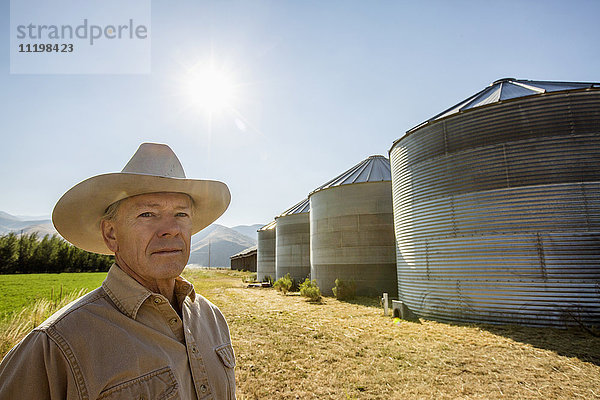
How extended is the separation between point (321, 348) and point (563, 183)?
8396mm

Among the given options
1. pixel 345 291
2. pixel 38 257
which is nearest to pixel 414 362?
pixel 345 291

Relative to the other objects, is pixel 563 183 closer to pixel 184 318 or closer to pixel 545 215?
pixel 545 215

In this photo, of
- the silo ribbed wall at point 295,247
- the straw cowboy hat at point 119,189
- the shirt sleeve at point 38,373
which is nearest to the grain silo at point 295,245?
the silo ribbed wall at point 295,247

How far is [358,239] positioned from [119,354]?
16.9 metres

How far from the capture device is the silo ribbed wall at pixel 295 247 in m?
24.7

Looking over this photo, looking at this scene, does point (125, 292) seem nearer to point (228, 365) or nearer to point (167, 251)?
point (167, 251)

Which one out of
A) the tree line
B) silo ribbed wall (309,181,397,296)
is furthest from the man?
the tree line

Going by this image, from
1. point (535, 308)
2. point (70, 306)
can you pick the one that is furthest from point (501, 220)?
point (70, 306)

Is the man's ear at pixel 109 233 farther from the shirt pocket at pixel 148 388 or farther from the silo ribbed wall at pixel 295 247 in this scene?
the silo ribbed wall at pixel 295 247

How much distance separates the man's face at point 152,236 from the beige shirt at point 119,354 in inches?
5.2

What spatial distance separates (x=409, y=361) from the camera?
695 centimetres

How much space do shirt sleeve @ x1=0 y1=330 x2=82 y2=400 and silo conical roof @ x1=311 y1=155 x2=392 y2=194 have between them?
1817 cm

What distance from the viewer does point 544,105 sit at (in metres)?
9.56

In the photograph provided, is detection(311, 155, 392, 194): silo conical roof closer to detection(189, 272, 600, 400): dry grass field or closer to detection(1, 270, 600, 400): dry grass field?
detection(189, 272, 600, 400): dry grass field
